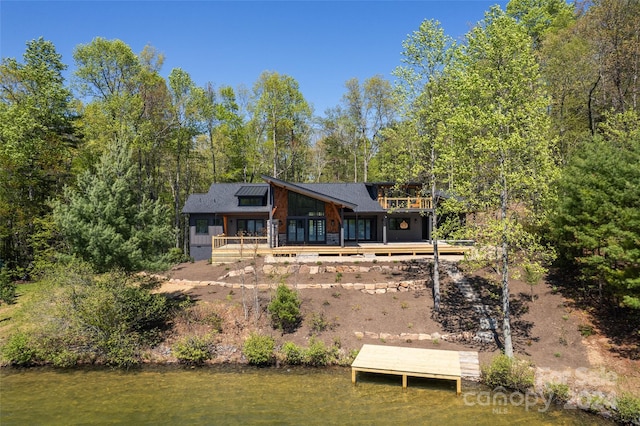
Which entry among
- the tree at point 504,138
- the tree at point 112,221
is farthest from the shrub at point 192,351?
the tree at point 504,138

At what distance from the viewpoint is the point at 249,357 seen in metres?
16.4

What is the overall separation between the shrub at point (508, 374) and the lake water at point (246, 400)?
0.68m

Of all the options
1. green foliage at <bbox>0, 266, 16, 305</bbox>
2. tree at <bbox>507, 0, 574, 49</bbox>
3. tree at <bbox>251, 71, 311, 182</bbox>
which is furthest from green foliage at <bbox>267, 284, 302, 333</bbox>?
tree at <bbox>507, 0, 574, 49</bbox>

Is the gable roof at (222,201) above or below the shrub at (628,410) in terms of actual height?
above

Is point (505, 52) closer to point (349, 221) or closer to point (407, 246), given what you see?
point (407, 246)

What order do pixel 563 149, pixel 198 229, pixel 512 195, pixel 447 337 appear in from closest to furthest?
pixel 512 195, pixel 447 337, pixel 563 149, pixel 198 229

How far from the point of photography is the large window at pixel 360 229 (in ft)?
101

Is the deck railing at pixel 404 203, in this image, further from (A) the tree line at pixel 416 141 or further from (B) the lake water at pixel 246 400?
(B) the lake water at pixel 246 400

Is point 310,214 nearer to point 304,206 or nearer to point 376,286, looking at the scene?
point 304,206

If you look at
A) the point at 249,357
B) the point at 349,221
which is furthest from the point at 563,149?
the point at 249,357

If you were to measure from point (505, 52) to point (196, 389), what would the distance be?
17.5m

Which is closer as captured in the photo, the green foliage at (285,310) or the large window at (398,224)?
the green foliage at (285,310)

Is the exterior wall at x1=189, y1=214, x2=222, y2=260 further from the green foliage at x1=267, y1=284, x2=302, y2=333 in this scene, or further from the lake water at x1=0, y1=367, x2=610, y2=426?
the lake water at x1=0, y1=367, x2=610, y2=426

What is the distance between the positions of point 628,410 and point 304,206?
844 inches
